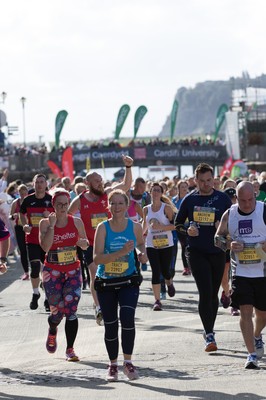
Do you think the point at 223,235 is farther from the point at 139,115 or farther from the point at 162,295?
the point at 139,115

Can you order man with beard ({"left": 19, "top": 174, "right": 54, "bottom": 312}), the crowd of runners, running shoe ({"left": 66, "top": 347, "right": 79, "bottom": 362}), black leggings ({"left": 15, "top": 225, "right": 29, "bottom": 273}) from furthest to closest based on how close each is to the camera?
1. black leggings ({"left": 15, "top": 225, "right": 29, "bottom": 273})
2. man with beard ({"left": 19, "top": 174, "right": 54, "bottom": 312})
3. running shoe ({"left": 66, "top": 347, "right": 79, "bottom": 362})
4. the crowd of runners

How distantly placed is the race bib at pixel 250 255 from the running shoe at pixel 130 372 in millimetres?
1272

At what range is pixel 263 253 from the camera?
1040 cm

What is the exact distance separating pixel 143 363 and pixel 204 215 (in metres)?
1.63

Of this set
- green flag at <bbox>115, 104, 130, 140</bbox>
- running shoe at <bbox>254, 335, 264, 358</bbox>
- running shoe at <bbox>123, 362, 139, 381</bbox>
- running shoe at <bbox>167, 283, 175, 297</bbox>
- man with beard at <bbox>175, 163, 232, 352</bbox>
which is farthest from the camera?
green flag at <bbox>115, 104, 130, 140</bbox>

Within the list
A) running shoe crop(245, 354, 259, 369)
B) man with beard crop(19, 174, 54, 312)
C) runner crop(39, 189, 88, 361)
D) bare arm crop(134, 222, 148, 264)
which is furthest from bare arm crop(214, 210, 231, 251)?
man with beard crop(19, 174, 54, 312)

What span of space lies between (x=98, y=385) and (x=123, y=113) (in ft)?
207

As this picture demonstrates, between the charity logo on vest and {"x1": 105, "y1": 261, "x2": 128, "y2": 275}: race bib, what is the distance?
972 mm

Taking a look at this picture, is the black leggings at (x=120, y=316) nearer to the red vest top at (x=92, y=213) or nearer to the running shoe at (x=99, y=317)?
the running shoe at (x=99, y=317)

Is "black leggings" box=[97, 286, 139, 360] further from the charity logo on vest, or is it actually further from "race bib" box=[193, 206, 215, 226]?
"race bib" box=[193, 206, 215, 226]

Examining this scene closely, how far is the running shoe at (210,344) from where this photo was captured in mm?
11391

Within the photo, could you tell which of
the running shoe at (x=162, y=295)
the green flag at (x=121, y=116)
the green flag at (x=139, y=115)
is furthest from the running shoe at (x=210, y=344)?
the green flag at (x=139, y=115)

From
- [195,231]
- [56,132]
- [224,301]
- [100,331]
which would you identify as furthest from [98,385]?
[56,132]

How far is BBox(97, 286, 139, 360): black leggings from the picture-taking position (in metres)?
10.2
